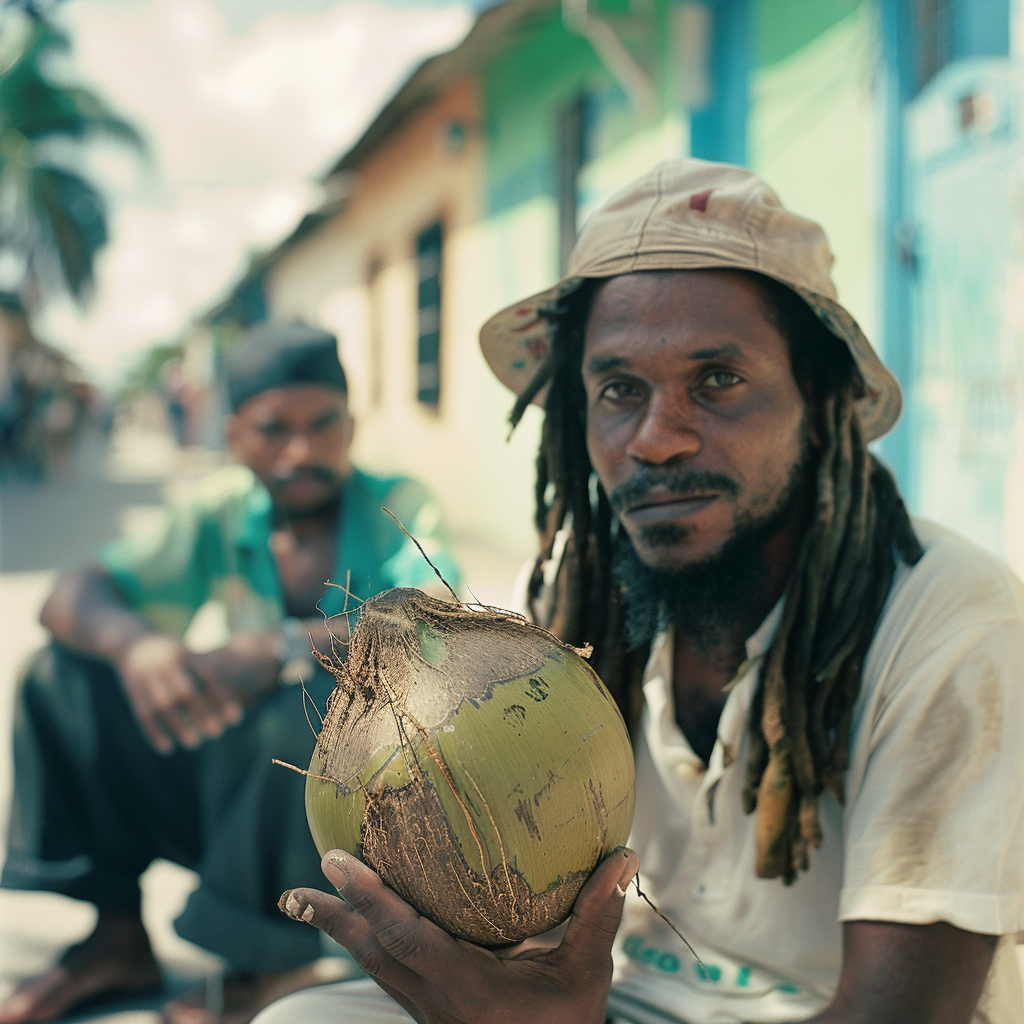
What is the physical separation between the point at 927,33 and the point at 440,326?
606 centimetres

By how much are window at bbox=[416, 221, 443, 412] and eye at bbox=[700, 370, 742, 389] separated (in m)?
8.61

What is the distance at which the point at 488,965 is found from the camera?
1.11 metres

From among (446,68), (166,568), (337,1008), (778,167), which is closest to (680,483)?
(337,1008)

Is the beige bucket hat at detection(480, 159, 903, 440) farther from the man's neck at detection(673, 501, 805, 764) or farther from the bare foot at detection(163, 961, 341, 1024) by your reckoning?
the bare foot at detection(163, 961, 341, 1024)

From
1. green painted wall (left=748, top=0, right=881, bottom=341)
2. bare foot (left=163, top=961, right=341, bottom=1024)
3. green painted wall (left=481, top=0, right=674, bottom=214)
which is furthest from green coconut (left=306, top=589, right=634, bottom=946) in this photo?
green painted wall (left=481, top=0, right=674, bottom=214)

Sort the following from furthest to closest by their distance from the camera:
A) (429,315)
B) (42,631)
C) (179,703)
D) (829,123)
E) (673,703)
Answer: (429,315)
(42,631)
(829,123)
(179,703)
(673,703)

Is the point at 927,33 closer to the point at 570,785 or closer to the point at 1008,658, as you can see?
the point at 1008,658

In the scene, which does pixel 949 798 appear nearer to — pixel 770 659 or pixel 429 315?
pixel 770 659

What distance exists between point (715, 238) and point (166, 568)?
2.07 m

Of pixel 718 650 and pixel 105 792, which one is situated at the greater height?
pixel 718 650

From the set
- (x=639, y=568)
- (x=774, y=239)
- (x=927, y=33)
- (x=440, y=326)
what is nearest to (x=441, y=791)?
(x=639, y=568)

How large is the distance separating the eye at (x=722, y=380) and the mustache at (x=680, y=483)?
13 centimetres

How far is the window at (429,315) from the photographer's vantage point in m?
10.0

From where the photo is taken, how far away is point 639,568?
1584 millimetres
